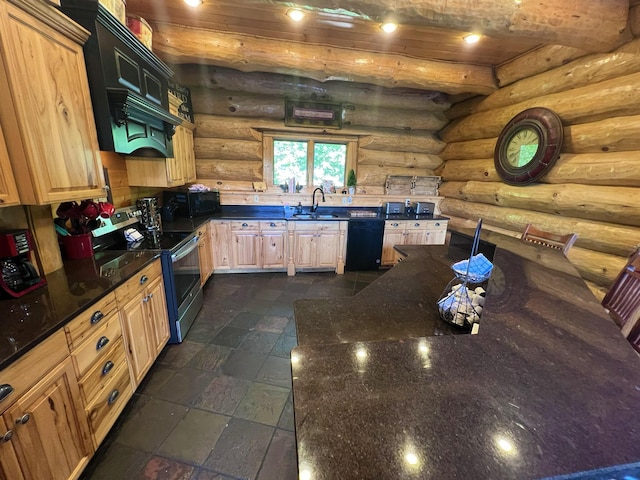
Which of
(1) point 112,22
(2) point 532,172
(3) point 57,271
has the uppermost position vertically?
(1) point 112,22

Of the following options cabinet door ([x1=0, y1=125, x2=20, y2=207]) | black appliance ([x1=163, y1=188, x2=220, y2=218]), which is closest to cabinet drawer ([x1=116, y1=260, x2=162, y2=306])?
cabinet door ([x1=0, y1=125, x2=20, y2=207])

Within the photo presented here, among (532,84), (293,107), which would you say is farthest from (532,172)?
(293,107)

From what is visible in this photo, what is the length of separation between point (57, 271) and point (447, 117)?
17.0ft

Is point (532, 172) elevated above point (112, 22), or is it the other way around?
point (112, 22)

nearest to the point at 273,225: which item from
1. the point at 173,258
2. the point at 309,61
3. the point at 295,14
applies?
the point at 173,258

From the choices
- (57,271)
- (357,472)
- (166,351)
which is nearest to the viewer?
(357,472)

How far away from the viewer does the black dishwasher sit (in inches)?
156

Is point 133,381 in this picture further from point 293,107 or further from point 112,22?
point 293,107

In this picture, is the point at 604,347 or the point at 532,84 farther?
the point at 532,84

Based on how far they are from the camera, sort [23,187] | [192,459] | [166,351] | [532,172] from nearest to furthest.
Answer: [23,187]
[192,459]
[166,351]
[532,172]

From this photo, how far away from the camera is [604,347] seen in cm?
93

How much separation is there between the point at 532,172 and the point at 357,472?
11.8 feet

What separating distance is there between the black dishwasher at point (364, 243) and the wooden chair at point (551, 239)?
1.79 m

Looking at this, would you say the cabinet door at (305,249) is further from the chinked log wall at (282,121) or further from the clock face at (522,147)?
the clock face at (522,147)
